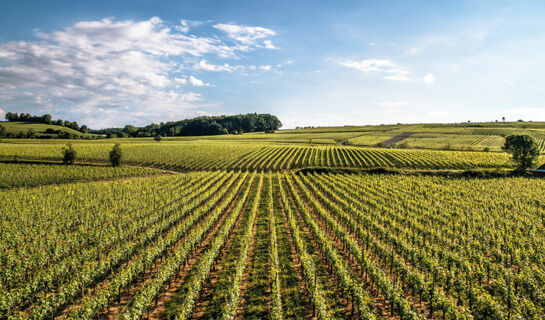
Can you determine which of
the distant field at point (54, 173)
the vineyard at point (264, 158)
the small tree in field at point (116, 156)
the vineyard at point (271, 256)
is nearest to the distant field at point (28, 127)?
the vineyard at point (264, 158)

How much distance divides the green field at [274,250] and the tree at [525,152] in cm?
1199

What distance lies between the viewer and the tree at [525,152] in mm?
51072

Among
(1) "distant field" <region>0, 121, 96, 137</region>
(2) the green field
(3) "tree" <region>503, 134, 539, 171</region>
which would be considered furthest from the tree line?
(3) "tree" <region>503, 134, 539, 171</region>

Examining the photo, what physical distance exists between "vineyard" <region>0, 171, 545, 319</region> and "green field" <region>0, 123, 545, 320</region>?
0.10 metres

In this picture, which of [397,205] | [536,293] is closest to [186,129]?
[397,205]

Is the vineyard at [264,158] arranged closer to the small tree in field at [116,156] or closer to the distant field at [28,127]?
the small tree in field at [116,156]

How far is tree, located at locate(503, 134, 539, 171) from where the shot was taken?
51072 mm

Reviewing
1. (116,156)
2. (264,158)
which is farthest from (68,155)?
(264,158)

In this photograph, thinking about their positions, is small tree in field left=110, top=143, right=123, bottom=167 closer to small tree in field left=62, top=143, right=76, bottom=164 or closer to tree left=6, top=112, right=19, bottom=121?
small tree in field left=62, top=143, right=76, bottom=164

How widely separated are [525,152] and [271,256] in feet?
212

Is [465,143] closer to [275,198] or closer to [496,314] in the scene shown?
[275,198]

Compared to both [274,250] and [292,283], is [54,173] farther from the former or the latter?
[292,283]

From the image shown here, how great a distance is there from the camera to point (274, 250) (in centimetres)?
1758

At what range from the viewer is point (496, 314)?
36.3ft
